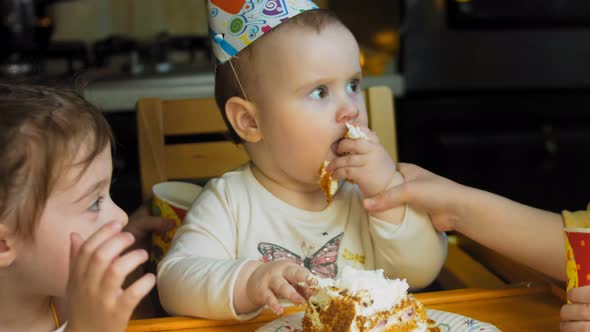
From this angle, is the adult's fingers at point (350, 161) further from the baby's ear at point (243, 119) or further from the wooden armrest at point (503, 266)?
the wooden armrest at point (503, 266)

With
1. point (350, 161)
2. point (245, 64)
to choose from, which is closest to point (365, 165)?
point (350, 161)

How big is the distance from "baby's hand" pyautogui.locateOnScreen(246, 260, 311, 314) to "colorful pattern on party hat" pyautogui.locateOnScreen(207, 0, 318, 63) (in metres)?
0.37

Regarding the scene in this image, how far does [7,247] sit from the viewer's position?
0.76 m

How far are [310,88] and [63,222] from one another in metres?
0.39

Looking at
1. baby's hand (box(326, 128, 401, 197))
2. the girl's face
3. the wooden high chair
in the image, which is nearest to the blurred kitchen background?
the wooden high chair

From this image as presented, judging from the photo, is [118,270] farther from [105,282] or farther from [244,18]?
[244,18]

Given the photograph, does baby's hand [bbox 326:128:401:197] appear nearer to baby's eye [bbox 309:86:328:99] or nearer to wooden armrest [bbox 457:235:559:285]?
baby's eye [bbox 309:86:328:99]

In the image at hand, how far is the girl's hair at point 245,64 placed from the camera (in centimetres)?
100

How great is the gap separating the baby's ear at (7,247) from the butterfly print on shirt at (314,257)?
0.37 m

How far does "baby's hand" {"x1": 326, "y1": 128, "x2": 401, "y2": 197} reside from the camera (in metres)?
0.97

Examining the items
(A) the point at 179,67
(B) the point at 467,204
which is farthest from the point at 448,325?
(A) the point at 179,67

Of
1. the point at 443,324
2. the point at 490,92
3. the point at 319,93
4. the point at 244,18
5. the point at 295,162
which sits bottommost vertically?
the point at 490,92

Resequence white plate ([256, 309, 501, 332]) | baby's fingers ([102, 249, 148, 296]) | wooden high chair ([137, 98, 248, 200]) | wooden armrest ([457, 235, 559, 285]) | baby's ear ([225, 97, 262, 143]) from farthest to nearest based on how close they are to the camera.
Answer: wooden high chair ([137, 98, 248, 200]) < baby's ear ([225, 97, 262, 143]) < wooden armrest ([457, 235, 559, 285]) < white plate ([256, 309, 501, 332]) < baby's fingers ([102, 249, 148, 296])

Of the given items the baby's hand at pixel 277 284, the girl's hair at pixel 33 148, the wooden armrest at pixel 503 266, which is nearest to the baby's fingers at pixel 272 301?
the baby's hand at pixel 277 284
